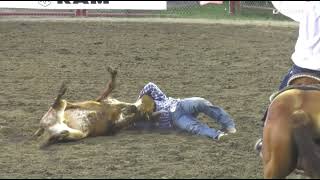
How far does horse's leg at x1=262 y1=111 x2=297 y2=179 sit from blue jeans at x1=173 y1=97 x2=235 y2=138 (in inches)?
110

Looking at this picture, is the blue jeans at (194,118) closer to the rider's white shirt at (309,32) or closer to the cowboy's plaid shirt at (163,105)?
the cowboy's plaid shirt at (163,105)

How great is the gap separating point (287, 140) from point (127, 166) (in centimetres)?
212

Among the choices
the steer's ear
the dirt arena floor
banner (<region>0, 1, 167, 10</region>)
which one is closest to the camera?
the dirt arena floor

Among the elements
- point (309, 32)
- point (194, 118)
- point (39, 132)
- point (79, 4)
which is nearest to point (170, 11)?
point (79, 4)

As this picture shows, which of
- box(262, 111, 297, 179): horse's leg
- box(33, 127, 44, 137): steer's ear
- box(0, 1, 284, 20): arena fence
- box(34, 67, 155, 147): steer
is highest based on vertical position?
box(262, 111, 297, 179): horse's leg

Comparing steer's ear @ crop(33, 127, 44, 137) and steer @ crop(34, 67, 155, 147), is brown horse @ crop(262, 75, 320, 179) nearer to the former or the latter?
steer @ crop(34, 67, 155, 147)

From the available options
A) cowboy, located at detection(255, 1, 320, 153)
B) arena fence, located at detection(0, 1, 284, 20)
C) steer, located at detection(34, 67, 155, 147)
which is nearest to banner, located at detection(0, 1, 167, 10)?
arena fence, located at detection(0, 1, 284, 20)

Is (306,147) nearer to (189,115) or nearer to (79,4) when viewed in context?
(189,115)

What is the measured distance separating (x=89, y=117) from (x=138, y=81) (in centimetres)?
346

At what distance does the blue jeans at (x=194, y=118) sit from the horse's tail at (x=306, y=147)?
288cm

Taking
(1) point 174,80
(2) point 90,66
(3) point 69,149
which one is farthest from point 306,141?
(2) point 90,66

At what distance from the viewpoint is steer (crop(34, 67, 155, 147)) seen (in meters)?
6.39

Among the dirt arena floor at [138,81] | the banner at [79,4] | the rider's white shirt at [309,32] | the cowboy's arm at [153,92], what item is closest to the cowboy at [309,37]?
the rider's white shirt at [309,32]

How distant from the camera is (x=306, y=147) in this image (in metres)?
3.87
